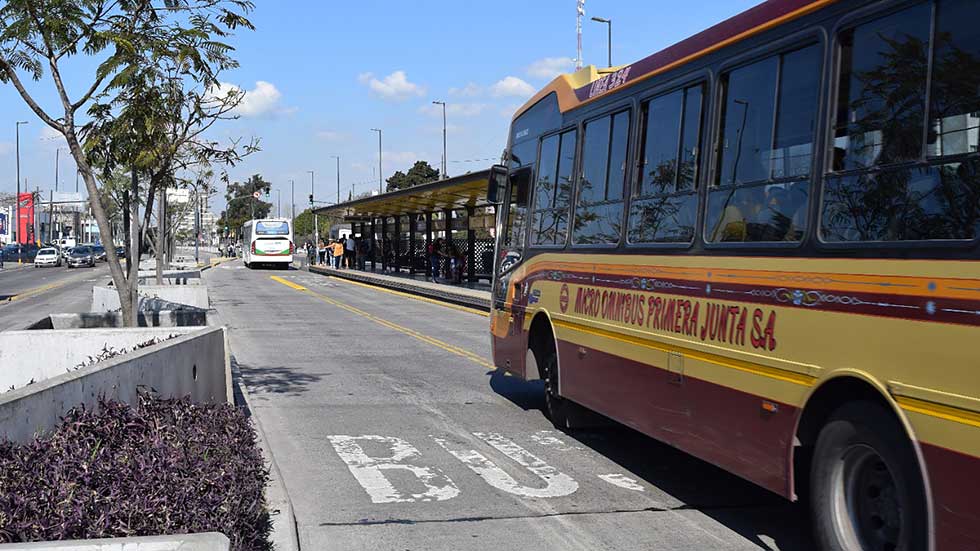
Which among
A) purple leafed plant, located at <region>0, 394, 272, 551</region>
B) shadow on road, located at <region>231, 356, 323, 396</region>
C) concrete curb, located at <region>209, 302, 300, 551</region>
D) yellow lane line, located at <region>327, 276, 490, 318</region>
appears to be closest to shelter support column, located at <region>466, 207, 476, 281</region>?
yellow lane line, located at <region>327, 276, 490, 318</region>

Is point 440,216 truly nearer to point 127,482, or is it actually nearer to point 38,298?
point 38,298

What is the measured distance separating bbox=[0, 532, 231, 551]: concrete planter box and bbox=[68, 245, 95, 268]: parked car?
243 feet

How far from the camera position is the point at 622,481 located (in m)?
8.17

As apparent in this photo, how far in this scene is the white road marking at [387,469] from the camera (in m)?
7.70

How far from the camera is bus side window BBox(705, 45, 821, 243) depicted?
19.4 ft

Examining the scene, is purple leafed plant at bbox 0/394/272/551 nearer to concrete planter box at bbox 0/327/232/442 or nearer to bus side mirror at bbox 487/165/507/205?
concrete planter box at bbox 0/327/232/442

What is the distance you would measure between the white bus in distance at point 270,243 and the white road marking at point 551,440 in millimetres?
61874

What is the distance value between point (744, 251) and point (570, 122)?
3964mm

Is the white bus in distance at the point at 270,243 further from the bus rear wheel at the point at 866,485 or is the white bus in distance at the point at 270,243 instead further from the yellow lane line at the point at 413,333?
the bus rear wheel at the point at 866,485

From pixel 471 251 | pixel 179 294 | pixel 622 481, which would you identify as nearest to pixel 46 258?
pixel 471 251

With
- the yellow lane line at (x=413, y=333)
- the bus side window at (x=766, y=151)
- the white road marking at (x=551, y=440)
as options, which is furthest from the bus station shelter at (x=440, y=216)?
the bus side window at (x=766, y=151)

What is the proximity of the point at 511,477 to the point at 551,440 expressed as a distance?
5.35 feet

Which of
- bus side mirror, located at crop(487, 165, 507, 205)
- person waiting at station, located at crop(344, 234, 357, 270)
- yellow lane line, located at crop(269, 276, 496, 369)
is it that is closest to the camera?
bus side mirror, located at crop(487, 165, 507, 205)

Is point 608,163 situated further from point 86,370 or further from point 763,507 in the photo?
point 86,370
